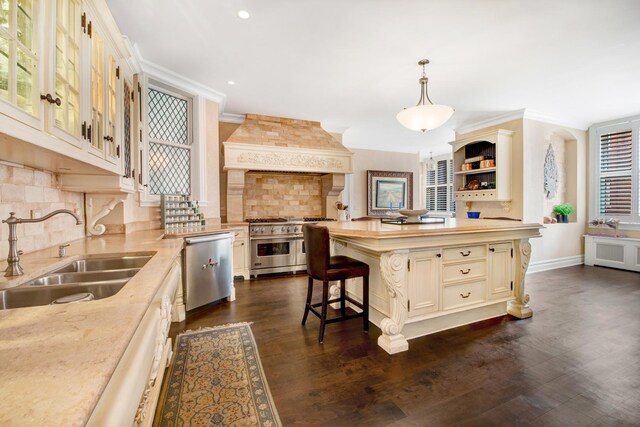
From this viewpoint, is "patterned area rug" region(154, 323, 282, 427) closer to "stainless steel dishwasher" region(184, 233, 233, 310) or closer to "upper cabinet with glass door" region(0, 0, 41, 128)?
"stainless steel dishwasher" region(184, 233, 233, 310)

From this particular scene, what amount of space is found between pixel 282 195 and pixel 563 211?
5.30 m

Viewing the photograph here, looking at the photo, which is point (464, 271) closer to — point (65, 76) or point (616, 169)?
point (65, 76)

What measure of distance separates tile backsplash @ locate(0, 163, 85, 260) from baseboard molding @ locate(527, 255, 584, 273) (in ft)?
20.4

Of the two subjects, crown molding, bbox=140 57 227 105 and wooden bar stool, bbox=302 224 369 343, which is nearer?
wooden bar stool, bbox=302 224 369 343

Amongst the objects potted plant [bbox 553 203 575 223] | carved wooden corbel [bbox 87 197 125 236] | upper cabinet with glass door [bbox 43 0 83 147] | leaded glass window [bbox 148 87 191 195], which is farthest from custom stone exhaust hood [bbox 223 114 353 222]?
potted plant [bbox 553 203 575 223]

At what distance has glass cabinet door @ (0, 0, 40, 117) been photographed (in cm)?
93

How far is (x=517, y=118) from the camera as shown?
15.6 feet

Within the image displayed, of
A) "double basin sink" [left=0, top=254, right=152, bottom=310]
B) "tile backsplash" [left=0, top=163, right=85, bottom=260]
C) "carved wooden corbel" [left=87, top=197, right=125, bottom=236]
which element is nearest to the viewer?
"double basin sink" [left=0, top=254, right=152, bottom=310]

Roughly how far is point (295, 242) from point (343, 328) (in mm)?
2292

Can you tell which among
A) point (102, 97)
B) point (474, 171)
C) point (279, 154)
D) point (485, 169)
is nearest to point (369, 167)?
point (474, 171)

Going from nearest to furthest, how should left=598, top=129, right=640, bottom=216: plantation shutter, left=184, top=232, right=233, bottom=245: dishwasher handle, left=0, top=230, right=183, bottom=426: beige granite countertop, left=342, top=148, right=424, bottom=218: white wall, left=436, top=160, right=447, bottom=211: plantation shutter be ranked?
left=0, top=230, right=183, bottom=426: beige granite countertop
left=184, top=232, right=233, bottom=245: dishwasher handle
left=598, top=129, right=640, bottom=216: plantation shutter
left=342, top=148, right=424, bottom=218: white wall
left=436, top=160, right=447, bottom=211: plantation shutter

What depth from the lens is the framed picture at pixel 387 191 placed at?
7.06m

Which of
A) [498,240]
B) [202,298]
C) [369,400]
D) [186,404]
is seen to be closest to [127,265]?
[186,404]

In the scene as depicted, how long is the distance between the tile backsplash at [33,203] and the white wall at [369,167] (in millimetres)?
5314
